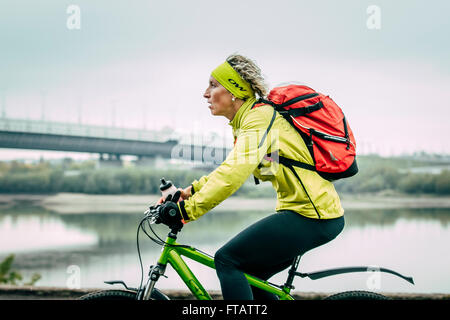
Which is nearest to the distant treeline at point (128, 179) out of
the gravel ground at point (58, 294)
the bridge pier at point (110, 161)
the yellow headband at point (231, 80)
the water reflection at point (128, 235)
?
the bridge pier at point (110, 161)

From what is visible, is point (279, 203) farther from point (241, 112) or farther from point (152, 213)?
point (152, 213)

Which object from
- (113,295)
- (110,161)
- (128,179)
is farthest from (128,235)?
(113,295)

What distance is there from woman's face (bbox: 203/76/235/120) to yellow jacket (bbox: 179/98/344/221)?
3.8 inches

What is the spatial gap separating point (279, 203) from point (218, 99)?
0.51 metres

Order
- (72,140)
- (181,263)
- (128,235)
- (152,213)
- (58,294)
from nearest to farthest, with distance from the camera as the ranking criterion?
(152,213) → (181,263) → (58,294) → (72,140) → (128,235)

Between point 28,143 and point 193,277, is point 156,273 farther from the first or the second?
point 28,143

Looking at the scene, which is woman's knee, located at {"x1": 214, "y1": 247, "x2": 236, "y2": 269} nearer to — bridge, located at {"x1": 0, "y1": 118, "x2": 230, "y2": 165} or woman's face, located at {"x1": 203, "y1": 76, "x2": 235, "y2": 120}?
woman's face, located at {"x1": 203, "y1": 76, "x2": 235, "y2": 120}

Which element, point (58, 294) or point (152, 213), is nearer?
point (152, 213)

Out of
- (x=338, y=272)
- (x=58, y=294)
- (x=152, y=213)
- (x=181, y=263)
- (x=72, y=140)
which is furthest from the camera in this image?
(x=72, y=140)

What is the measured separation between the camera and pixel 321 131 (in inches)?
67.6

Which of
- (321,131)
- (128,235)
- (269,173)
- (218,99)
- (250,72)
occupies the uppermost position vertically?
(250,72)

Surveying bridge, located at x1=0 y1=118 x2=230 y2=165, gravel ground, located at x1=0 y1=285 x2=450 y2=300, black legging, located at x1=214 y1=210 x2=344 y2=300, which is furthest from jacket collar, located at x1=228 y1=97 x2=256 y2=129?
bridge, located at x1=0 y1=118 x2=230 y2=165

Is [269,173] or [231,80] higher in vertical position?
[231,80]
